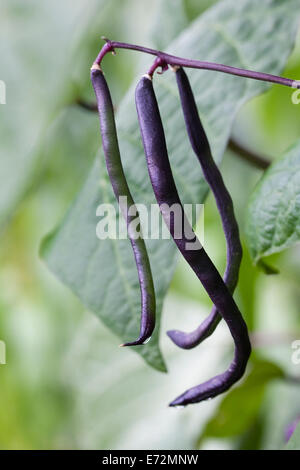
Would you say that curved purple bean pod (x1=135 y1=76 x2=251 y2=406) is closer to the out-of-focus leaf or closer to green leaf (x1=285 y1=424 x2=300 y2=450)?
green leaf (x1=285 y1=424 x2=300 y2=450)

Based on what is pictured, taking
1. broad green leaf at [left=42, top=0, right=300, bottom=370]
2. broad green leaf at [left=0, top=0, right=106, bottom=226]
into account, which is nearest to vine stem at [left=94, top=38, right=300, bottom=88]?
broad green leaf at [left=42, top=0, right=300, bottom=370]

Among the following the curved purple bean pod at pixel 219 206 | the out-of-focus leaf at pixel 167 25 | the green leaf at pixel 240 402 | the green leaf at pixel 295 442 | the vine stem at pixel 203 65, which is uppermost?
the out-of-focus leaf at pixel 167 25

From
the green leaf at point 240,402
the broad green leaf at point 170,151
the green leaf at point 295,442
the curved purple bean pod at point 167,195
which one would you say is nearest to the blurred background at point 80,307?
the green leaf at point 240,402

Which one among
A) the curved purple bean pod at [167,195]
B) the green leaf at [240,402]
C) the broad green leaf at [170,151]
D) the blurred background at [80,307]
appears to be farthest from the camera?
the blurred background at [80,307]

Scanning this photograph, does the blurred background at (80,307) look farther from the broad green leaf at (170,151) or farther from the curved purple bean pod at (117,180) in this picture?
the curved purple bean pod at (117,180)

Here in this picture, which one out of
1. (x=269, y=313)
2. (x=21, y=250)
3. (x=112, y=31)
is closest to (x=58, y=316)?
(x=21, y=250)

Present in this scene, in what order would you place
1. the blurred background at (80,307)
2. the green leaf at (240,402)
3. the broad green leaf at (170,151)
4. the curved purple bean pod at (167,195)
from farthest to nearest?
the blurred background at (80,307) < the green leaf at (240,402) < the broad green leaf at (170,151) < the curved purple bean pod at (167,195)
